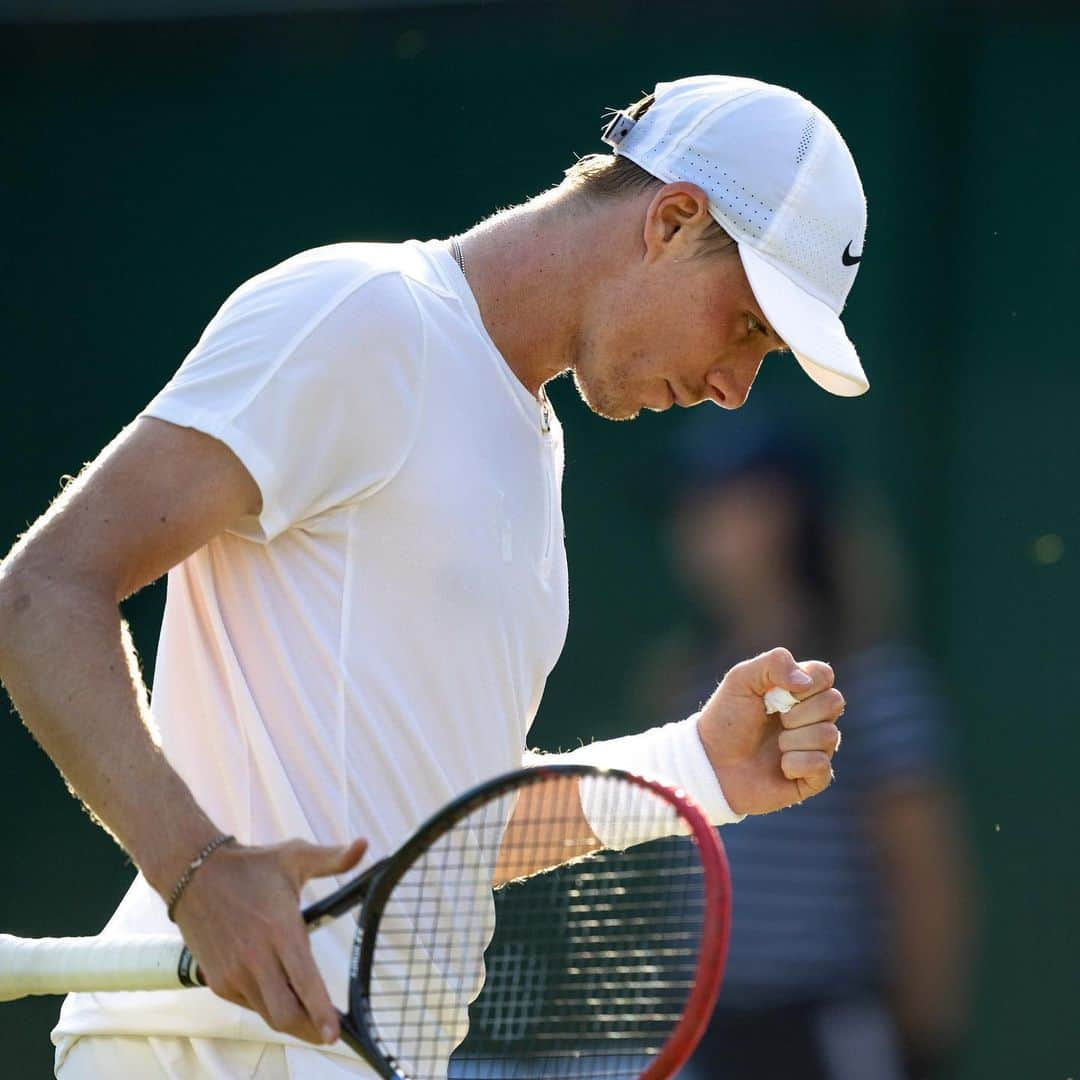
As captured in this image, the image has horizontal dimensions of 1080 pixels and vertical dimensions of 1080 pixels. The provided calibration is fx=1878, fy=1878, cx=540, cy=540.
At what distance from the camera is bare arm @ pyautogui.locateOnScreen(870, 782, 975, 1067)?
333cm

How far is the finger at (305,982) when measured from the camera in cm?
149

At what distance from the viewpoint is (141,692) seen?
1.63 metres

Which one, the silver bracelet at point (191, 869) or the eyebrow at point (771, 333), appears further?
the eyebrow at point (771, 333)

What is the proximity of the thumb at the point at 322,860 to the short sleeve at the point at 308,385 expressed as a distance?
13.5 inches

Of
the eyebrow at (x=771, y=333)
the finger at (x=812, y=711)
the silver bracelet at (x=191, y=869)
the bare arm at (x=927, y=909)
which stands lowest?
the bare arm at (x=927, y=909)

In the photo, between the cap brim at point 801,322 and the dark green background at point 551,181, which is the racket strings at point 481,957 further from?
the dark green background at point 551,181

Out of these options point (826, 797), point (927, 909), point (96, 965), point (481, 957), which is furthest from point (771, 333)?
point (927, 909)

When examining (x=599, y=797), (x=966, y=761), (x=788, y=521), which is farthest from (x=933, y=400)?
(x=599, y=797)

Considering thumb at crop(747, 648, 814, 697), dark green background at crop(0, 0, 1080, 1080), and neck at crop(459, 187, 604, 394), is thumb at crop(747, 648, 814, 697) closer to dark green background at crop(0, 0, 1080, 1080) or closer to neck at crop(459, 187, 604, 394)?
neck at crop(459, 187, 604, 394)

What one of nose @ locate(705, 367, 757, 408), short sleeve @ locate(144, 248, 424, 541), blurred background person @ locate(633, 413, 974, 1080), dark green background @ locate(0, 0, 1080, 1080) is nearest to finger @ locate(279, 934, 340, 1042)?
short sleeve @ locate(144, 248, 424, 541)

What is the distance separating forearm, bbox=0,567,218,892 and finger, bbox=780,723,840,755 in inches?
32.8

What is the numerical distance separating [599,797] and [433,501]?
0.40 meters

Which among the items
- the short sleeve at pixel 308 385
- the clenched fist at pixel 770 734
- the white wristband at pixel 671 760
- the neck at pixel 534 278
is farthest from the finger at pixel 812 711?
the short sleeve at pixel 308 385

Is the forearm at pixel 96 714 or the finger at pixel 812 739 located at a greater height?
the forearm at pixel 96 714
